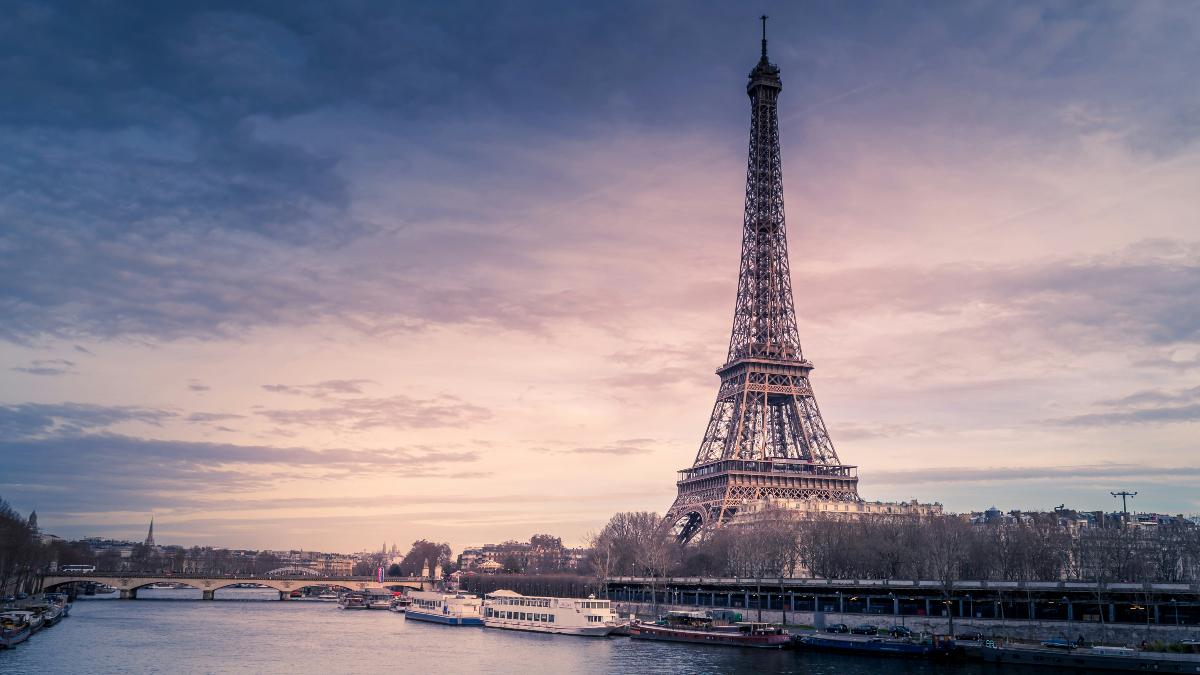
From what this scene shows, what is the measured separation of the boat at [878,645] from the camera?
7200 cm

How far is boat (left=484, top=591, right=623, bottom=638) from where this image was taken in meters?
96.8

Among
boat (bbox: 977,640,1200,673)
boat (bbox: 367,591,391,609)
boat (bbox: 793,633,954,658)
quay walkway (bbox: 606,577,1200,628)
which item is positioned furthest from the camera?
boat (bbox: 367,591,391,609)

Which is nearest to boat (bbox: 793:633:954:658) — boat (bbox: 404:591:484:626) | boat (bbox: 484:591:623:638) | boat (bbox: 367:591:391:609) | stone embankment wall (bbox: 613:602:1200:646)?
stone embankment wall (bbox: 613:602:1200:646)

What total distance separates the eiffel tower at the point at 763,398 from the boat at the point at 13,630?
8228cm

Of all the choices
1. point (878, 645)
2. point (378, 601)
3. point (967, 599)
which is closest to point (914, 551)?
point (967, 599)

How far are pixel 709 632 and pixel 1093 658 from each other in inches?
1317

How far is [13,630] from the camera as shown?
257 ft

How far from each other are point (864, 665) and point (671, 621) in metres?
30.1

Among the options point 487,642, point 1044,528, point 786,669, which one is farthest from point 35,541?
point 1044,528

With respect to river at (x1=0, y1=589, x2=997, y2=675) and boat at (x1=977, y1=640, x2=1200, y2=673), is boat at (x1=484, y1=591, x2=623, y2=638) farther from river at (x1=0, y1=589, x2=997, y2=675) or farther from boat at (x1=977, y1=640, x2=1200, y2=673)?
boat at (x1=977, y1=640, x2=1200, y2=673)

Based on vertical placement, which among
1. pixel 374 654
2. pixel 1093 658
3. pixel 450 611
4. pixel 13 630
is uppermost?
pixel 1093 658

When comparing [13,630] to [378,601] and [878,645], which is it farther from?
[378,601]

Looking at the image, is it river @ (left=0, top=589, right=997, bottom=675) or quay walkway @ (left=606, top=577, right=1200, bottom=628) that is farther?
quay walkway @ (left=606, top=577, right=1200, bottom=628)

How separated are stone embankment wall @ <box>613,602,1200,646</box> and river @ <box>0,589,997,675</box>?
12.2m
